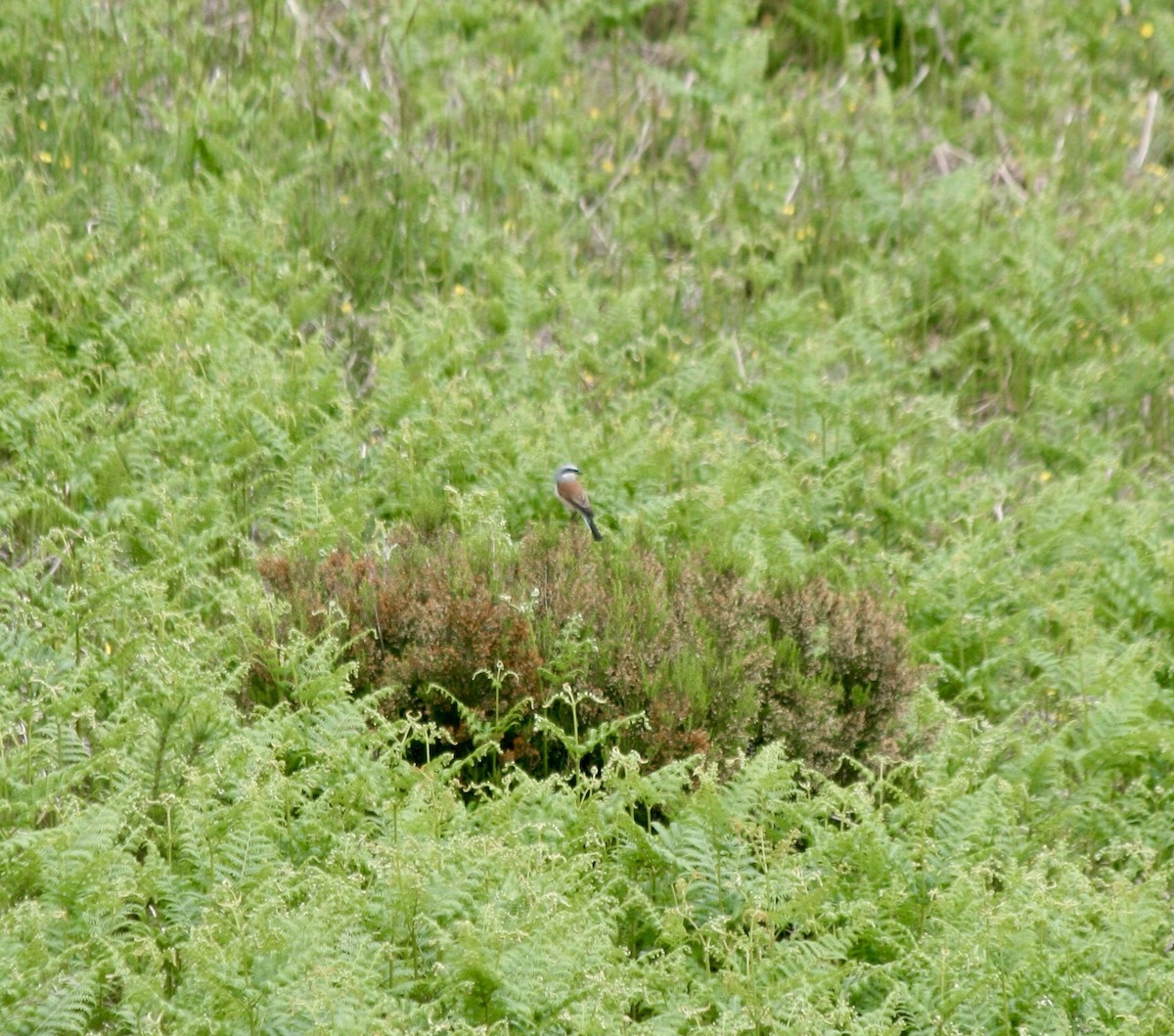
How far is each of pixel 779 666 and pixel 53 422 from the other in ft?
9.23

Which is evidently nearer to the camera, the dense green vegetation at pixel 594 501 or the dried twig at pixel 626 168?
the dense green vegetation at pixel 594 501

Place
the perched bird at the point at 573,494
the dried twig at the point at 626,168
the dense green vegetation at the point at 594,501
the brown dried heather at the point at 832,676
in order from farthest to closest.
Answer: the dried twig at the point at 626,168 → the perched bird at the point at 573,494 → the brown dried heather at the point at 832,676 → the dense green vegetation at the point at 594,501

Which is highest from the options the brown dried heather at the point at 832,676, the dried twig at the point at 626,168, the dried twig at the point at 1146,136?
the dried twig at the point at 1146,136

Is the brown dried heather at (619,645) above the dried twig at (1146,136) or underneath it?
underneath

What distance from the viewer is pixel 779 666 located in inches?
231

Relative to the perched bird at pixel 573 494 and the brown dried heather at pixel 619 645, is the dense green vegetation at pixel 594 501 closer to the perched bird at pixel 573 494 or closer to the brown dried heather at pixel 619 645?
the brown dried heather at pixel 619 645

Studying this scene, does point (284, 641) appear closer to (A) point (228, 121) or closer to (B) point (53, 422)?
(B) point (53, 422)

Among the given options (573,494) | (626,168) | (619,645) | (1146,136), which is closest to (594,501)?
(573,494)

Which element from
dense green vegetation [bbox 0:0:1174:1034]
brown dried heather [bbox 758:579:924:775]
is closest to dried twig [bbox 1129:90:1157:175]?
dense green vegetation [bbox 0:0:1174:1034]

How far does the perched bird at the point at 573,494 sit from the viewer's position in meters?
6.51

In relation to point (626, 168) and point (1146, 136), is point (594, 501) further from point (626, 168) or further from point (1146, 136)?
point (1146, 136)

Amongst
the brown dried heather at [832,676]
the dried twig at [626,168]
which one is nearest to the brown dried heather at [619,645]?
the brown dried heather at [832,676]

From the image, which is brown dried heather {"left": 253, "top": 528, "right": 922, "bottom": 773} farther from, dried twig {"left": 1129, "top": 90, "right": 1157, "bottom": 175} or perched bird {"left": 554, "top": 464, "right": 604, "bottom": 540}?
dried twig {"left": 1129, "top": 90, "right": 1157, "bottom": 175}

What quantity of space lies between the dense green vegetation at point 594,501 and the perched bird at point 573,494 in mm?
123
